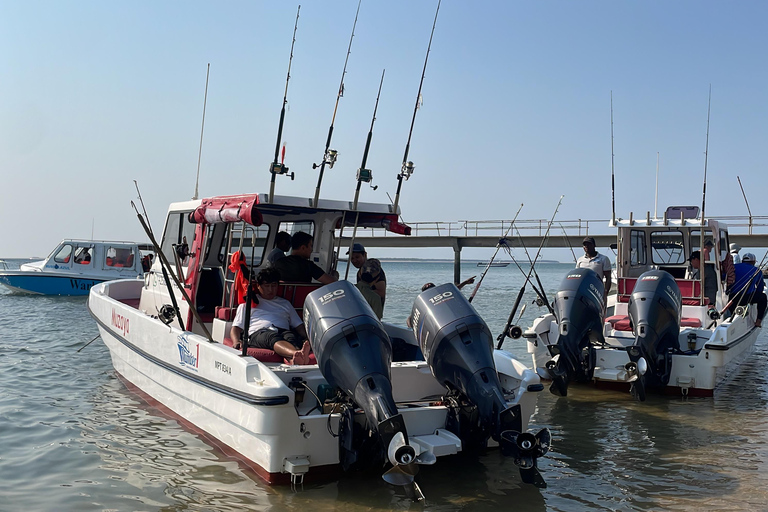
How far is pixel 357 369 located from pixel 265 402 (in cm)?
70

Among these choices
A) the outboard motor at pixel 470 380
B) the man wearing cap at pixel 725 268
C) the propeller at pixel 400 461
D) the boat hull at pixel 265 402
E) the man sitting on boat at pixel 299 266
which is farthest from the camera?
the man wearing cap at pixel 725 268

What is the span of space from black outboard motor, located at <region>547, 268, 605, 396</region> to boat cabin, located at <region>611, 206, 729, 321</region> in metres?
3.20

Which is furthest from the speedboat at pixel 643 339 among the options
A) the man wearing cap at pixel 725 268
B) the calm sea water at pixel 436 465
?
the man wearing cap at pixel 725 268

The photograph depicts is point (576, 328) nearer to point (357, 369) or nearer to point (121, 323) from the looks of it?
point (357, 369)

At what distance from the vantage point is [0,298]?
80.4ft

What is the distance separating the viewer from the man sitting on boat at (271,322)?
6535mm

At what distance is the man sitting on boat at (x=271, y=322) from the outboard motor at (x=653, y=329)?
424cm

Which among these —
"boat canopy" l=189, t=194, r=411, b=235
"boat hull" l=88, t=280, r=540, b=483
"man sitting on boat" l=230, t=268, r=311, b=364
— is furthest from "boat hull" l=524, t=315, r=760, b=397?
"man sitting on boat" l=230, t=268, r=311, b=364

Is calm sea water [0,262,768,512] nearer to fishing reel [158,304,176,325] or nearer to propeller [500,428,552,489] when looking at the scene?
propeller [500,428,552,489]

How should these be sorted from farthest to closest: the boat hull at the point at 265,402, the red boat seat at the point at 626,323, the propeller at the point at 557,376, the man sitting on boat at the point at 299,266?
the red boat seat at the point at 626,323
the propeller at the point at 557,376
the man sitting on boat at the point at 299,266
the boat hull at the point at 265,402

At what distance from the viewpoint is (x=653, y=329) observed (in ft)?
29.0

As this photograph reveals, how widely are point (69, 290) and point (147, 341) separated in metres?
18.2

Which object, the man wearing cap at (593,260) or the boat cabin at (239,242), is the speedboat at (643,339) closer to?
the man wearing cap at (593,260)

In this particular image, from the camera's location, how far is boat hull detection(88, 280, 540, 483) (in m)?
5.23
